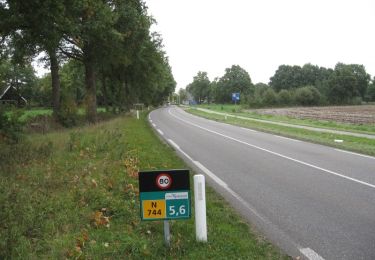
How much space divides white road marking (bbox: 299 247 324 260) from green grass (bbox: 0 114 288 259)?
345mm

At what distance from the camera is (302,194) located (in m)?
8.33

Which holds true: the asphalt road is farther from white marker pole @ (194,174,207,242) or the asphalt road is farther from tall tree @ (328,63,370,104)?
tall tree @ (328,63,370,104)

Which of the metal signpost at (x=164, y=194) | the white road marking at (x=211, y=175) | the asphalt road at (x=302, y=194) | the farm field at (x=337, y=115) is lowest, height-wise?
the farm field at (x=337, y=115)

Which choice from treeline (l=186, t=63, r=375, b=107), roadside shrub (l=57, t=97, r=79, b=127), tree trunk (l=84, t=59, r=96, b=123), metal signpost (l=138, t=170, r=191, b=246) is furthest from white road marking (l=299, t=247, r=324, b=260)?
treeline (l=186, t=63, r=375, b=107)

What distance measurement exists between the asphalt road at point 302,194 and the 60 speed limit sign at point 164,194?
160 centimetres

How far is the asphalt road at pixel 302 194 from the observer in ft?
18.5

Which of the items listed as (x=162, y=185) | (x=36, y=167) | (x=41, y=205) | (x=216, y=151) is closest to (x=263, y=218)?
(x=162, y=185)

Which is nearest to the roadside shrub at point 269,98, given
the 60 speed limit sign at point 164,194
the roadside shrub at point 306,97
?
the roadside shrub at point 306,97

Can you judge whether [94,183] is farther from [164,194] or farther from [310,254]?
[310,254]

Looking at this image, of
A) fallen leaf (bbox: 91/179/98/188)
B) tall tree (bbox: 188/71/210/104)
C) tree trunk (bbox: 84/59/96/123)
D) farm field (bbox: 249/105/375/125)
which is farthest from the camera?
tall tree (bbox: 188/71/210/104)

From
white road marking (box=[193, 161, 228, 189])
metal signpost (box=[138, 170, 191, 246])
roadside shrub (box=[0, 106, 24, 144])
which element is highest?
roadside shrub (box=[0, 106, 24, 144])

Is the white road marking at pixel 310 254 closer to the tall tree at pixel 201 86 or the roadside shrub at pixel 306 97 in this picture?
the roadside shrub at pixel 306 97

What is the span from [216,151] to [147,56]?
943 inches

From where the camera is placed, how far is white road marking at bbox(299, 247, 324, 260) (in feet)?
16.5
